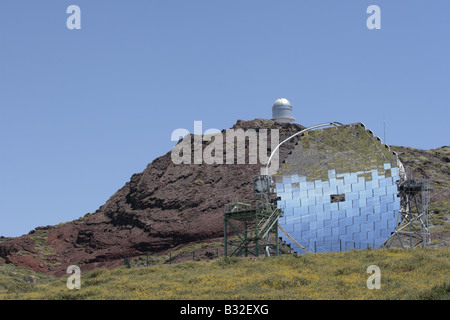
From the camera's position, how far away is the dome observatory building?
14550cm

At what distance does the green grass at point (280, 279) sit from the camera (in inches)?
1766

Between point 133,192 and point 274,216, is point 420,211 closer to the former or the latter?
point 274,216

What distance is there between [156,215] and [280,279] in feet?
251

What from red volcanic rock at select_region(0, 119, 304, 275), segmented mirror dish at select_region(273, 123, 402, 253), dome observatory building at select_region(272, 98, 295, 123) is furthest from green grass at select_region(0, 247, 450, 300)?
dome observatory building at select_region(272, 98, 295, 123)

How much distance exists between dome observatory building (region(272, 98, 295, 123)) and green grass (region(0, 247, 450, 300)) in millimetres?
83990

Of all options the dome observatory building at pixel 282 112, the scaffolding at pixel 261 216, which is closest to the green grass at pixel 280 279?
the scaffolding at pixel 261 216

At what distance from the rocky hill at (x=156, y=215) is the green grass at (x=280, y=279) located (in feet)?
152

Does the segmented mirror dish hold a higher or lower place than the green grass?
higher

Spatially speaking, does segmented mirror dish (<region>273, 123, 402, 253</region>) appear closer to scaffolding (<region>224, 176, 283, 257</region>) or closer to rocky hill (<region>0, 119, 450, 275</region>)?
scaffolding (<region>224, 176, 283, 257</region>)

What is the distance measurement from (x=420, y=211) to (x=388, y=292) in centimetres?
2874

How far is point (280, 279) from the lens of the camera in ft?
163
